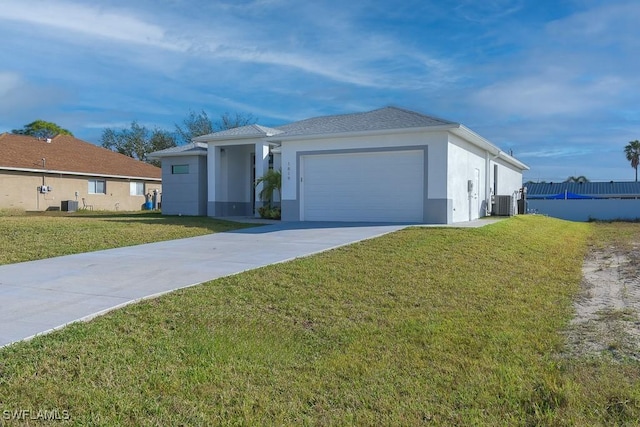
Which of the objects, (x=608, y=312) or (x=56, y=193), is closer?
(x=608, y=312)

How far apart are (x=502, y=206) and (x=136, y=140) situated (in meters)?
40.0

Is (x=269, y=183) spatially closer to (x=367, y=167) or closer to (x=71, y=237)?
(x=367, y=167)

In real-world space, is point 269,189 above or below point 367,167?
below

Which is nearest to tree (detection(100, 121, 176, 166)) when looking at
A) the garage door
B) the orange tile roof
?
the orange tile roof

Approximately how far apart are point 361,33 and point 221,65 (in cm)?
759

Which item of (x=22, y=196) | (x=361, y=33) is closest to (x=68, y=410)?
(x=361, y=33)

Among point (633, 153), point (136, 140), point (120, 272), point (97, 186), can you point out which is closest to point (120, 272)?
point (120, 272)

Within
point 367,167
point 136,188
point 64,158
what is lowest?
point 136,188

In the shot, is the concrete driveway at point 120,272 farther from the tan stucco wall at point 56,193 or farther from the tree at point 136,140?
the tree at point 136,140

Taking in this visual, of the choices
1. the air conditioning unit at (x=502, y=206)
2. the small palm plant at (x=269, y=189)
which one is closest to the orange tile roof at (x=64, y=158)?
the small palm plant at (x=269, y=189)

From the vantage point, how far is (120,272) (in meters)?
7.62

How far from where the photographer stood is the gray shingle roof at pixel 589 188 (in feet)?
148

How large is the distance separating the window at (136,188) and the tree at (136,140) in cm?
1686

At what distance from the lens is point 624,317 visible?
595cm
